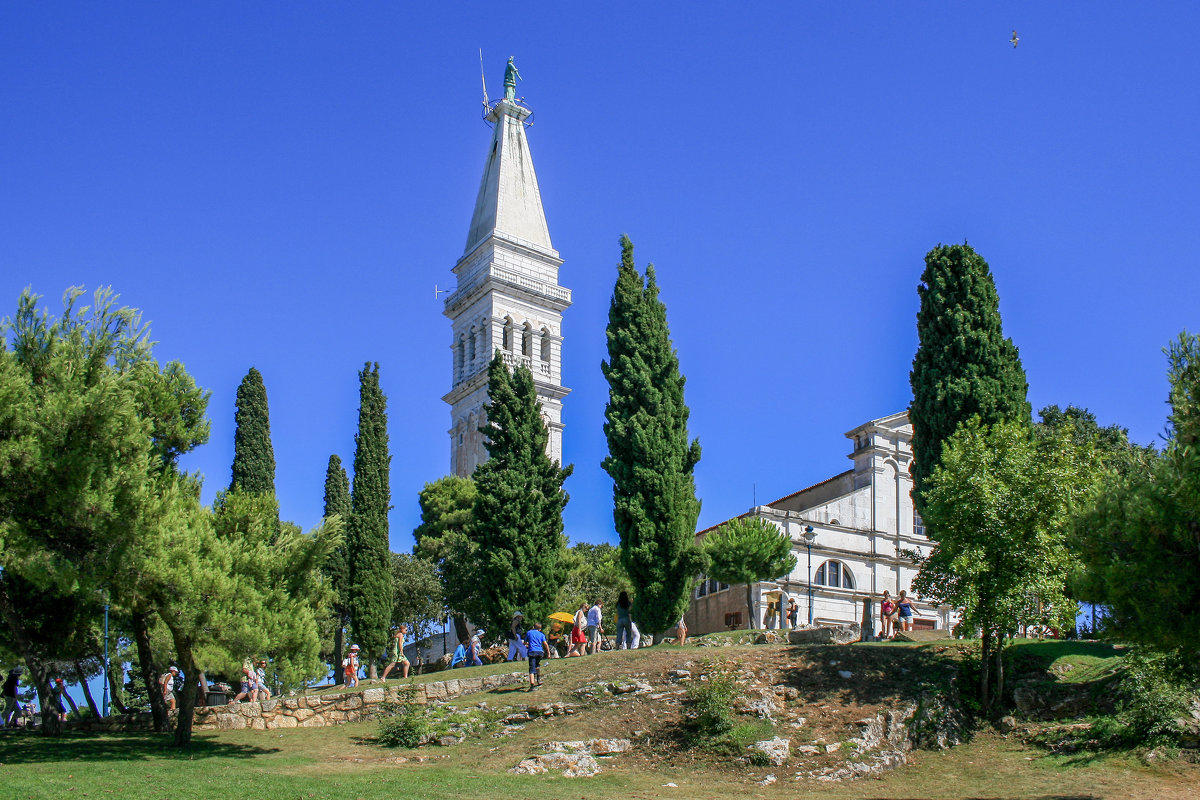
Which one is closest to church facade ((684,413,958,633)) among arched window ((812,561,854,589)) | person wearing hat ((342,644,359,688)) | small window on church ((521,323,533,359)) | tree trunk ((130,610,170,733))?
arched window ((812,561,854,589))

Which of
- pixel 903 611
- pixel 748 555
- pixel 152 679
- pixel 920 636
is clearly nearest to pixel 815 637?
pixel 920 636

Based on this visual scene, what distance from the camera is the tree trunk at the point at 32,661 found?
65.0ft

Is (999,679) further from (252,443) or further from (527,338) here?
(527,338)

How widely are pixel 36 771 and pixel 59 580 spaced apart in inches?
122

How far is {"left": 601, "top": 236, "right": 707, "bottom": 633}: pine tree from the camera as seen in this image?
31.1 meters

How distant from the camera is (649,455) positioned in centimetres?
3186

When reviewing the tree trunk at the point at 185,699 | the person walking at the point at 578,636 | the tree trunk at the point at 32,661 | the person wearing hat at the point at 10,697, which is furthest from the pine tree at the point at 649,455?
the person wearing hat at the point at 10,697

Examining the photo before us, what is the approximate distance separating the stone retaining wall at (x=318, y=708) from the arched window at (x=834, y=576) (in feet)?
79.6

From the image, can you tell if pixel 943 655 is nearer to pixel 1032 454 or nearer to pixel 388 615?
pixel 1032 454

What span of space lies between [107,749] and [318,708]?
4.86m

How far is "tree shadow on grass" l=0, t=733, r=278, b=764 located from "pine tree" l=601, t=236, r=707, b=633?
12598 millimetres

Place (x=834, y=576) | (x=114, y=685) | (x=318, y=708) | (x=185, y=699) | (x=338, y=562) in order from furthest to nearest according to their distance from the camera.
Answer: (x=834, y=576) → (x=338, y=562) → (x=114, y=685) → (x=318, y=708) → (x=185, y=699)

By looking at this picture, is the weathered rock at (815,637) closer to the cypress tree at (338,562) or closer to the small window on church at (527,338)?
the cypress tree at (338,562)

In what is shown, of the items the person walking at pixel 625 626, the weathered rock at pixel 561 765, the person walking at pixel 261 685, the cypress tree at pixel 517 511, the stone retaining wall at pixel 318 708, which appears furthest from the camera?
the cypress tree at pixel 517 511
